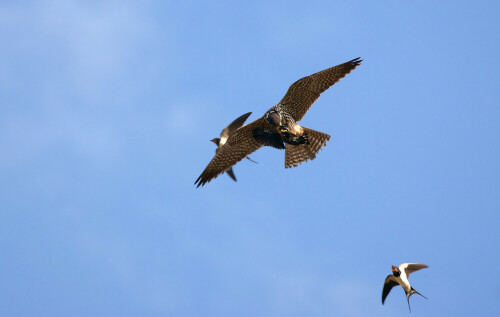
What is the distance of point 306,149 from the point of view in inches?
579

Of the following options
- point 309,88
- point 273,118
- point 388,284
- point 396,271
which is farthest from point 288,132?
point 388,284

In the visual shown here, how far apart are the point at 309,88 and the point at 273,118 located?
3.20 ft

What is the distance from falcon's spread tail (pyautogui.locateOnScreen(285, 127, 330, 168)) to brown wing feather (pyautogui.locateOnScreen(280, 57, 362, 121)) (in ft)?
1.62

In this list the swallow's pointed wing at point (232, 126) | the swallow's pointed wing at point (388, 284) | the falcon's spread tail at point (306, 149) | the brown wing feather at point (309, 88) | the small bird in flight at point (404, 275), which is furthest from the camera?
the swallow's pointed wing at point (232, 126)

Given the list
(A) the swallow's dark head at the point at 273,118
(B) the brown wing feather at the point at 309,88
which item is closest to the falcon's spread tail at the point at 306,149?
(B) the brown wing feather at the point at 309,88

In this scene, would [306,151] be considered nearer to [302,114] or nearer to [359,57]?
[302,114]

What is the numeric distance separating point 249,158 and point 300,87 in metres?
2.03

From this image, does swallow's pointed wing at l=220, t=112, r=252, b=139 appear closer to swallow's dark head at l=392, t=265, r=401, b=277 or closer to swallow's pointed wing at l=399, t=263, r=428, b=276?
swallow's dark head at l=392, t=265, r=401, b=277

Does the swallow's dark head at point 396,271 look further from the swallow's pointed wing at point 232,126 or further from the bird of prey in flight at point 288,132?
the swallow's pointed wing at point 232,126

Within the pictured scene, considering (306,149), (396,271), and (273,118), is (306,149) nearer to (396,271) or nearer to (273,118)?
(273,118)

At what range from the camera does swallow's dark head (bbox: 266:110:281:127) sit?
1394 cm

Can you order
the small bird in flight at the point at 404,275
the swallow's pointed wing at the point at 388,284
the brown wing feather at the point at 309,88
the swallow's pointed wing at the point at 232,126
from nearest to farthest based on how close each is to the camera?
1. the brown wing feather at the point at 309,88
2. the small bird in flight at the point at 404,275
3. the swallow's pointed wing at the point at 388,284
4. the swallow's pointed wing at the point at 232,126

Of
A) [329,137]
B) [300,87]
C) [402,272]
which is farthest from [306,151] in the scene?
[402,272]

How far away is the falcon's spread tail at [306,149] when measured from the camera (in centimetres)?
1454
